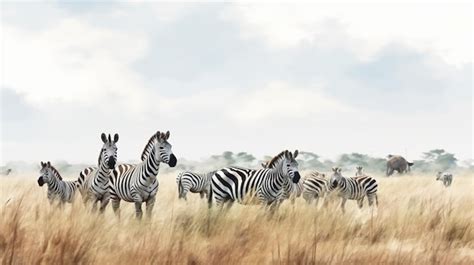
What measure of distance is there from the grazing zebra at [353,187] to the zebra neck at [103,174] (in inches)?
220

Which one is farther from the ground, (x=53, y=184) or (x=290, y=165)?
(x=290, y=165)

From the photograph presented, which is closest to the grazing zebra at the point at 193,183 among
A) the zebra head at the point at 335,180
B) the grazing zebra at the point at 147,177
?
the zebra head at the point at 335,180

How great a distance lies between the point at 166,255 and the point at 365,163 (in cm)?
7122

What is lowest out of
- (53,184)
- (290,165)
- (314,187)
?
(53,184)

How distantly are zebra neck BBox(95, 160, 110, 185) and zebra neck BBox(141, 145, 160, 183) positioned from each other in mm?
622

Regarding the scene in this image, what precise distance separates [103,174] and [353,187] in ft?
21.8

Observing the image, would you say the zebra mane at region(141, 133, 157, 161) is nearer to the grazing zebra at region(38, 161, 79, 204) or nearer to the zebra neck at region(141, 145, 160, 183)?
the zebra neck at region(141, 145, 160, 183)

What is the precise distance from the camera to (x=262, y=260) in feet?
16.6

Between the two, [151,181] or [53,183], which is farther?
[53,183]

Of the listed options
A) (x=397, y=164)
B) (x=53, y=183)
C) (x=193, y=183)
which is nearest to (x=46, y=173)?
(x=53, y=183)

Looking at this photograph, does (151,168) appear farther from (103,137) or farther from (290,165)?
(290,165)

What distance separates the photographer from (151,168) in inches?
355

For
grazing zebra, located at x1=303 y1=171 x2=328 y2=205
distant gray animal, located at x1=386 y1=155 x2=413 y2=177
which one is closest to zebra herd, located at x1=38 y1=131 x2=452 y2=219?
grazing zebra, located at x1=303 y1=171 x2=328 y2=205

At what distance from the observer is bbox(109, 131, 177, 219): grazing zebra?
885 cm
